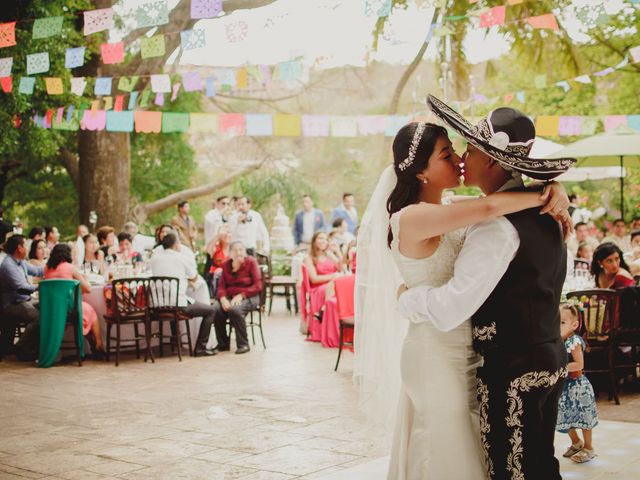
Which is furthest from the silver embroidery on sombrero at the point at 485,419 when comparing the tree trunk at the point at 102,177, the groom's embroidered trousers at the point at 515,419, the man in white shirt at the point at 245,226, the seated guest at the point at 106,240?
the tree trunk at the point at 102,177

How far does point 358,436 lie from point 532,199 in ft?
10.4

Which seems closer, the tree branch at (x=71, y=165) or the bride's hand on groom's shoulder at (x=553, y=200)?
the bride's hand on groom's shoulder at (x=553, y=200)

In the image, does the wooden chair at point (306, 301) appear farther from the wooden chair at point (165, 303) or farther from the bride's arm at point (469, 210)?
the bride's arm at point (469, 210)

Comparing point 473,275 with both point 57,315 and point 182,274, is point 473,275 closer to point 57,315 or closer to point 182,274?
point 57,315

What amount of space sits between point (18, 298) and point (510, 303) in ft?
24.0

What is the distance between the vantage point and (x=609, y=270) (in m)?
7.15

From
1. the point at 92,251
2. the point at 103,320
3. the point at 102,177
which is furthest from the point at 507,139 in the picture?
the point at 102,177

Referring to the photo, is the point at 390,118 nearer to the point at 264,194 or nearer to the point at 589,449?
the point at 264,194

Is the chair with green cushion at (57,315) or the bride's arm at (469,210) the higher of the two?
the bride's arm at (469,210)

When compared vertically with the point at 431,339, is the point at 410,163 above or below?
above

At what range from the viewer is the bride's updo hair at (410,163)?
3021 mm

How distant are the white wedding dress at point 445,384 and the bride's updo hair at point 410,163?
98 mm

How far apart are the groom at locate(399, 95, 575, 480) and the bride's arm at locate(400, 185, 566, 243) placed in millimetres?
Answer: 45

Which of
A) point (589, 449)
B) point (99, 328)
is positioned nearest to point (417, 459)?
point (589, 449)
